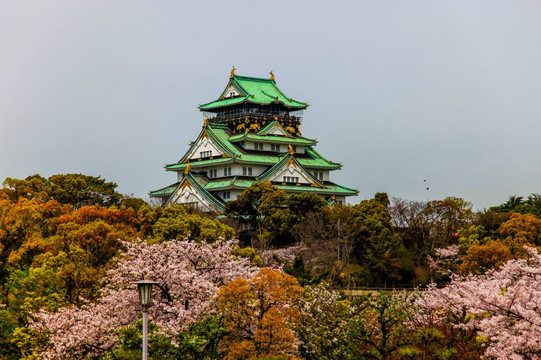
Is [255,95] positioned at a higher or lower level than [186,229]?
higher

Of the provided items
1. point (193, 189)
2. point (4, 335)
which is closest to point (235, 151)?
point (193, 189)

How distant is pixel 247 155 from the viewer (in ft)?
283

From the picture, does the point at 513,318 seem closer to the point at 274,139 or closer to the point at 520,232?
the point at 520,232

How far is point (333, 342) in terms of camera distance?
33.2 m

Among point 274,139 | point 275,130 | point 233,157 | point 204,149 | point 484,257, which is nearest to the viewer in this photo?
point 484,257

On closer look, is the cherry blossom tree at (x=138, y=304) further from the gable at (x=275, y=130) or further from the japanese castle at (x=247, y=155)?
the gable at (x=275, y=130)

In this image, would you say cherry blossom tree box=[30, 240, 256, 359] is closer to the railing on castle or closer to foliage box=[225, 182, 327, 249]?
foliage box=[225, 182, 327, 249]

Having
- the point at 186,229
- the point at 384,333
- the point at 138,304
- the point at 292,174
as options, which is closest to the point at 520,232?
the point at 186,229

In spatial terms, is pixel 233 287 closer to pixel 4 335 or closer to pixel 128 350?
pixel 128 350

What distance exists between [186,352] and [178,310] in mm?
2652

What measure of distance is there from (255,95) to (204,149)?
943 cm

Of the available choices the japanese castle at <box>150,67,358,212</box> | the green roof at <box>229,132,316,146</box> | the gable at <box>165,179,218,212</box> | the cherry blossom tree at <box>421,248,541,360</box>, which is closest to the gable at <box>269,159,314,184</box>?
the japanese castle at <box>150,67,358,212</box>

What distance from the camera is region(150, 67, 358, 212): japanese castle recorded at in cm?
8319

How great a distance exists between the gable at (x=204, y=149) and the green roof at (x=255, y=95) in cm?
564
